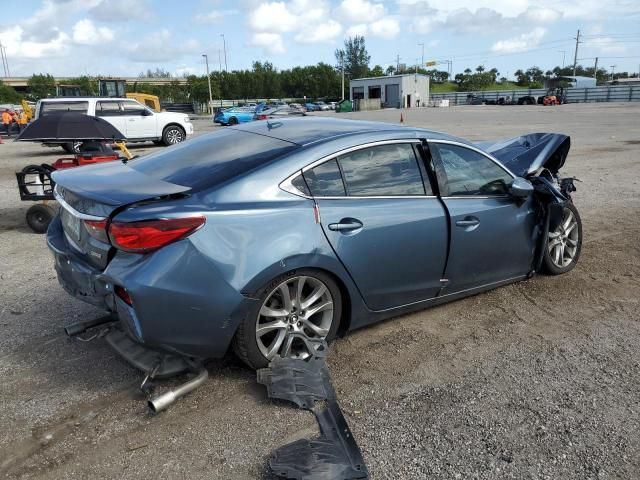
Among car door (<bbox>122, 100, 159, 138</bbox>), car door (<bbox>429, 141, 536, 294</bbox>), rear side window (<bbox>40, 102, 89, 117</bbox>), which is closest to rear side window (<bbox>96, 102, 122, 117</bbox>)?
car door (<bbox>122, 100, 159, 138</bbox>)

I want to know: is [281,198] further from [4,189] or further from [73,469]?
[4,189]

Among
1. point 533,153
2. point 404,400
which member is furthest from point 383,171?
point 533,153

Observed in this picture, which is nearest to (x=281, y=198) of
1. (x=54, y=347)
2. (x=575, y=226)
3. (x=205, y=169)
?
(x=205, y=169)

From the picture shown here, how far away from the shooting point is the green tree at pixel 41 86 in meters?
80.7

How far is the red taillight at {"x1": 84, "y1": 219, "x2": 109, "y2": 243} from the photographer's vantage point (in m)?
2.90

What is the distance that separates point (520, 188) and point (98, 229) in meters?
3.01

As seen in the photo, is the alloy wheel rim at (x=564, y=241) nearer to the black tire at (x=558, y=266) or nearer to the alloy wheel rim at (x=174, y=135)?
the black tire at (x=558, y=266)

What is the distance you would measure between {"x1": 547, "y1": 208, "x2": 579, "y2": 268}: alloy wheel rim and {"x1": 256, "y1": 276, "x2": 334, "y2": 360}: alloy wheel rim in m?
2.50

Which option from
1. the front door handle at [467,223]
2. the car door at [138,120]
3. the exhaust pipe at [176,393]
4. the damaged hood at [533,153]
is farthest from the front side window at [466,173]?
the car door at [138,120]

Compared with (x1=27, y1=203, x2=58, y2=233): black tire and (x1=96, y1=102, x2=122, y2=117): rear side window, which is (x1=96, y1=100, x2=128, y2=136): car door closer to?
(x1=96, y1=102, x2=122, y2=117): rear side window

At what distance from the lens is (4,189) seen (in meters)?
10.4

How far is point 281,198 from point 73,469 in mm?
Result: 1737

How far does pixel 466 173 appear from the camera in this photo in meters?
3.99

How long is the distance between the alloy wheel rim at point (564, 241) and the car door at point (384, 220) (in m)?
1.65
